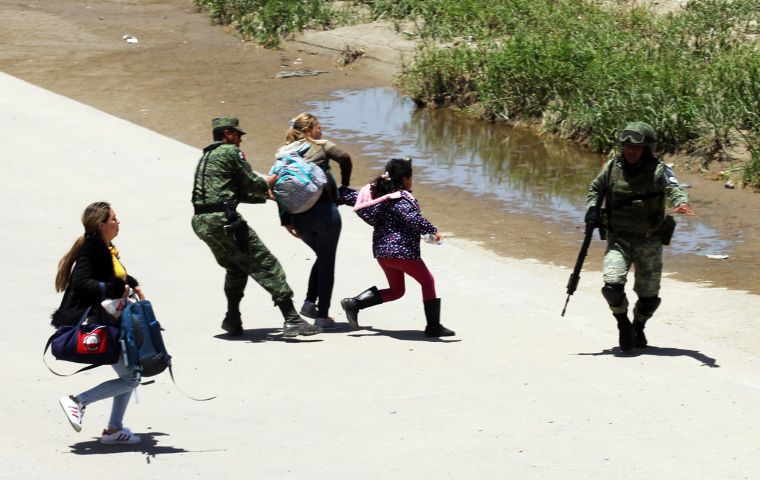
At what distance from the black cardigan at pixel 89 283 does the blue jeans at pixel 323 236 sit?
110 inches

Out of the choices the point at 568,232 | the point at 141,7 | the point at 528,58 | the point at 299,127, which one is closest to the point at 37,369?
the point at 299,127

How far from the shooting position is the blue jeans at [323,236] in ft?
31.9

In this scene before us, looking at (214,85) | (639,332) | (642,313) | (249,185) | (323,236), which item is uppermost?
(249,185)

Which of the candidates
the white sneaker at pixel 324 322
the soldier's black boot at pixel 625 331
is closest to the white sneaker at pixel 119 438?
the white sneaker at pixel 324 322

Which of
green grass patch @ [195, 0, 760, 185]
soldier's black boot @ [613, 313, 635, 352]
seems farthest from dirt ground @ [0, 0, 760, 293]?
soldier's black boot @ [613, 313, 635, 352]

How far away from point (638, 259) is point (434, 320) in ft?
4.75

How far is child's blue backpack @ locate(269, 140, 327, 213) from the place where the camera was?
9547 millimetres

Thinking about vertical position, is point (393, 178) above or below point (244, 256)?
above

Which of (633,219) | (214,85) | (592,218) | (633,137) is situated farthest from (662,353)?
(214,85)

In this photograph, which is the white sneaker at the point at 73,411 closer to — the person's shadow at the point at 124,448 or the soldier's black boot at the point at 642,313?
the person's shadow at the point at 124,448

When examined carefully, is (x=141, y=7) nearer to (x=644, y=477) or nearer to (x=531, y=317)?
(x=531, y=317)

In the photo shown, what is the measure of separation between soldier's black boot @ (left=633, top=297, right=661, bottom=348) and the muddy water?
3807 mm

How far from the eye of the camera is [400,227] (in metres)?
9.58

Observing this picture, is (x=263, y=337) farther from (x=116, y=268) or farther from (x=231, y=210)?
(x=116, y=268)
